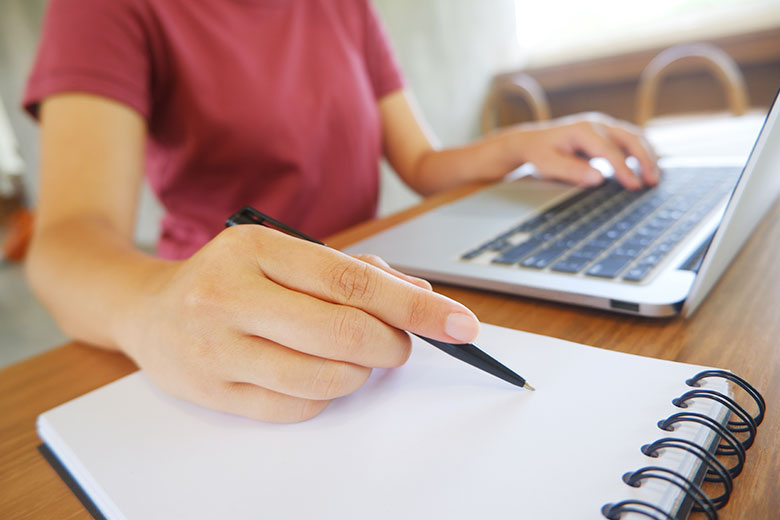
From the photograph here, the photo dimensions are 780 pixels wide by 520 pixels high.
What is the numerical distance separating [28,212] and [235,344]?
11.5ft

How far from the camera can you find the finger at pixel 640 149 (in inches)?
22.3

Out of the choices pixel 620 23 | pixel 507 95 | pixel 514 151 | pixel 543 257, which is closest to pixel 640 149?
pixel 514 151

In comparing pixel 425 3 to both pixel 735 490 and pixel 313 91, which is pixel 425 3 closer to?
pixel 313 91

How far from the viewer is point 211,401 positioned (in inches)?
11.1

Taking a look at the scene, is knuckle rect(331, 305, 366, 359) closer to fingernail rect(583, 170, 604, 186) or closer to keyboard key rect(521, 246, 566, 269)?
keyboard key rect(521, 246, 566, 269)

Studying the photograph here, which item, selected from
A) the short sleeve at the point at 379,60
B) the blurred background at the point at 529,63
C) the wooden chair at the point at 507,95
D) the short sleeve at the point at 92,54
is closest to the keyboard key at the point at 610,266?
the short sleeve at the point at 92,54

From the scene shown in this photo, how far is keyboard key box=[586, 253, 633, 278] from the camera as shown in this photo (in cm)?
36

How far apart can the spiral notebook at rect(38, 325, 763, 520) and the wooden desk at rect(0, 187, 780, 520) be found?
10 millimetres

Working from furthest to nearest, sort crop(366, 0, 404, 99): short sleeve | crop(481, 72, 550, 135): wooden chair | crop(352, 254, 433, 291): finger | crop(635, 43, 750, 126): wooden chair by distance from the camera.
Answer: crop(481, 72, 550, 135): wooden chair, crop(635, 43, 750, 126): wooden chair, crop(366, 0, 404, 99): short sleeve, crop(352, 254, 433, 291): finger

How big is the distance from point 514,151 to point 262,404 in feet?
1.72

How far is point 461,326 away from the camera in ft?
0.85

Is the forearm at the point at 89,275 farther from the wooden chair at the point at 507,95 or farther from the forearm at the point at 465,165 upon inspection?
the wooden chair at the point at 507,95

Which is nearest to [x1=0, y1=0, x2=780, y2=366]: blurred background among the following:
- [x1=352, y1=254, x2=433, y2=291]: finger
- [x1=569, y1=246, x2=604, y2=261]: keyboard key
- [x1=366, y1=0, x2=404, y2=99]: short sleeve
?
[x1=366, y1=0, x2=404, y2=99]: short sleeve

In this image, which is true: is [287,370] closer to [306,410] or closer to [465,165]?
[306,410]
